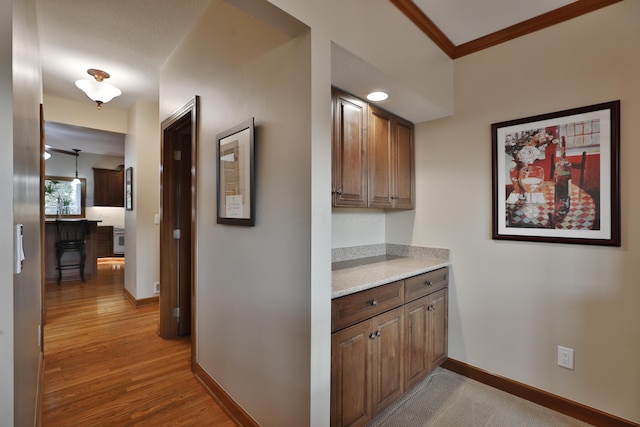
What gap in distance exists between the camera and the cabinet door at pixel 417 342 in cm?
202

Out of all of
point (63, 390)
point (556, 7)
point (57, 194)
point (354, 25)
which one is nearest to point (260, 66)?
point (354, 25)

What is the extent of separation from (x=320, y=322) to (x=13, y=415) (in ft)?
3.43

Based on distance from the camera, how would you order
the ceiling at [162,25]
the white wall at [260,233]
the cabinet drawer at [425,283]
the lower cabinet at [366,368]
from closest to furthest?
the white wall at [260,233], the lower cabinet at [366,368], the ceiling at [162,25], the cabinet drawer at [425,283]

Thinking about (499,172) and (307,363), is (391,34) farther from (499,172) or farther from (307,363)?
(307,363)

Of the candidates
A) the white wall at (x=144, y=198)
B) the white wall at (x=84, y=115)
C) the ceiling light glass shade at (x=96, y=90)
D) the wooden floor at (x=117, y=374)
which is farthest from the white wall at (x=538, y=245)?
the white wall at (x=84, y=115)

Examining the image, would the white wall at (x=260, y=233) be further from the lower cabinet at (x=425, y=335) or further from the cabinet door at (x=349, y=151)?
the lower cabinet at (x=425, y=335)

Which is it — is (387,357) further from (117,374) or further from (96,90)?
(96,90)

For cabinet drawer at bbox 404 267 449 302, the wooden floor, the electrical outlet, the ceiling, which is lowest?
the wooden floor

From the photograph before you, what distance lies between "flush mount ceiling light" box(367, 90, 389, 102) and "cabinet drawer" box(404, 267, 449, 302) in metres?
1.28

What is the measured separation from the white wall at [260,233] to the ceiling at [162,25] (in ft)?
1.14

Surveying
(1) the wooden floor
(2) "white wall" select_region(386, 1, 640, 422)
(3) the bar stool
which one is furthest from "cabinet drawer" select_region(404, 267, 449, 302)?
(3) the bar stool

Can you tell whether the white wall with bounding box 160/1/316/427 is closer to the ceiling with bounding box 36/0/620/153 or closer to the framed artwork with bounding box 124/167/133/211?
the ceiling with bounding box 36/0/620/153

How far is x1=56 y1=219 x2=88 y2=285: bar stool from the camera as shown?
5238mm

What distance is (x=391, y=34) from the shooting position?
184 centimetres
